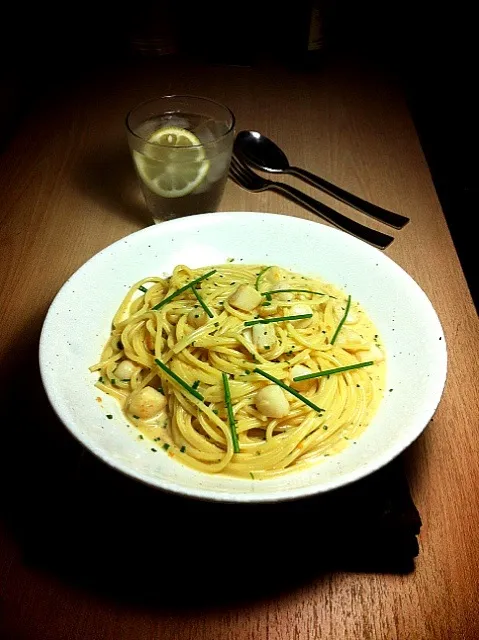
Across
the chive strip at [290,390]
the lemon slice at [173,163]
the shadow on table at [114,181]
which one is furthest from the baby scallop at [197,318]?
the shadow on table at [114,181]

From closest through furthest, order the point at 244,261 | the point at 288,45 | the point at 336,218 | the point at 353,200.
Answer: the point at 244,261, the point at 336,218, the point at 353,200, the point at 288,45

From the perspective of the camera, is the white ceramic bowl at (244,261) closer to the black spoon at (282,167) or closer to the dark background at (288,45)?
the black spoon at (282,167)

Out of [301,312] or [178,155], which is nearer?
[301,312]

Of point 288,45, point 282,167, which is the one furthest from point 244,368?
point 288,45

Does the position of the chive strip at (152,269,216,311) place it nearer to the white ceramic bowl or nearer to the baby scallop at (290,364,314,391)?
the white ceramic bowl

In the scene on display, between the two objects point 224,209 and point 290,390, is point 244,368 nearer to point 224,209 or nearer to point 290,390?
point 290,390
